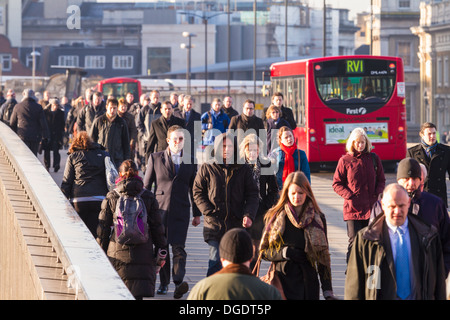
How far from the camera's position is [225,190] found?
1025cm

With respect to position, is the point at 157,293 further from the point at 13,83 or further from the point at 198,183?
the point at 13,83

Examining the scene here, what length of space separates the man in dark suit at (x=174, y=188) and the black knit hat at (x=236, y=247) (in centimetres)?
523

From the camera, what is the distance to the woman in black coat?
9164 mm

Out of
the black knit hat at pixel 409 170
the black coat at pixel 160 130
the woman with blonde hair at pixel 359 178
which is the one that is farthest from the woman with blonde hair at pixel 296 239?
the black coat at pixel 160 130

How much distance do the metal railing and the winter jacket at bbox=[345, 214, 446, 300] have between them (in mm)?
1509

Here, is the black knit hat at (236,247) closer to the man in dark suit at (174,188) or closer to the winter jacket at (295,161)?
the man in dark suit at (174,188)

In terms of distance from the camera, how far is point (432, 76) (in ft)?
300

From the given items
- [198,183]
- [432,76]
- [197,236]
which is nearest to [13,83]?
[432,76]

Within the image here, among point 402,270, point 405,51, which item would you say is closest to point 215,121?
point 402,270

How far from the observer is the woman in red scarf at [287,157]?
12.7m

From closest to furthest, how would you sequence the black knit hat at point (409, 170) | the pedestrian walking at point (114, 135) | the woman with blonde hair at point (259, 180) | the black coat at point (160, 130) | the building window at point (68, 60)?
the black knit hat at point (409, 170), the woman with blonde hair at point (259, 180), the pedestrian walking at point (114, 135), the black coat at point (160, 130), the building window at point (68, 60)

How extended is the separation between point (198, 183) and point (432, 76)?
83128mm

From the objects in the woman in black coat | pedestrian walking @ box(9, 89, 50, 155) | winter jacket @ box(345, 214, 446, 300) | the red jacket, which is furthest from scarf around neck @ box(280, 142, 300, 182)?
pedestrian walking @ box(9, 89, 50, 155)

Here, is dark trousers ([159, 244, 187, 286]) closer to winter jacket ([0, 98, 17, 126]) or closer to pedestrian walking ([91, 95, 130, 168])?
pedestrian walking ([91, 95, 130, 168])
